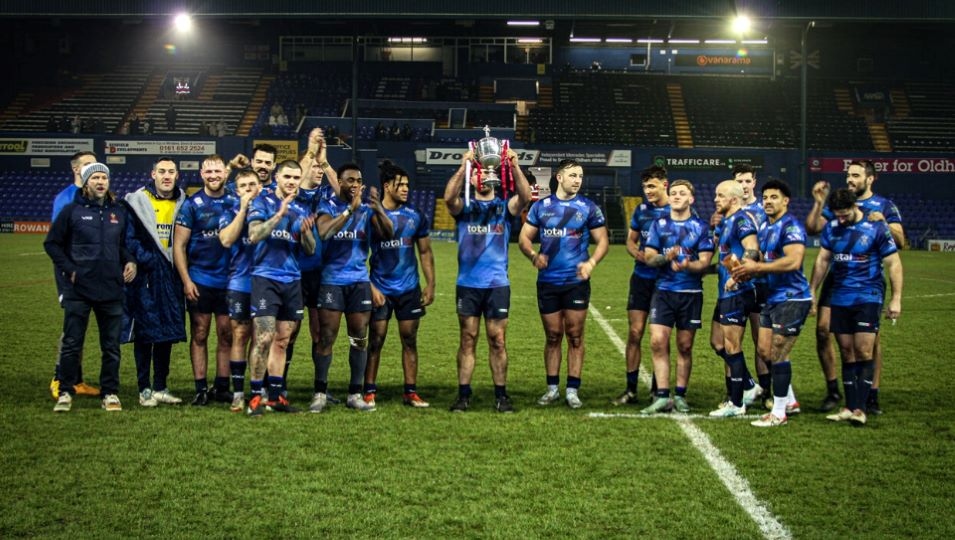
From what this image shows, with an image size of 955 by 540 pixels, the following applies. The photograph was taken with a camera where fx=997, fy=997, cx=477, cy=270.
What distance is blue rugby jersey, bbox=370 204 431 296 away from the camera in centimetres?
891

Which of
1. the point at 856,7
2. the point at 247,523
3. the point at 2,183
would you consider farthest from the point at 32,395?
the point at 2,183

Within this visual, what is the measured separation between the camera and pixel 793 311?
8297mm

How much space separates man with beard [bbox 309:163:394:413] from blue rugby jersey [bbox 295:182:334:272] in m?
0.09

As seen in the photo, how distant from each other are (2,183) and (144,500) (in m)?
42.8

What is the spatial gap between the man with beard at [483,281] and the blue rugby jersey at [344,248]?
0.80m

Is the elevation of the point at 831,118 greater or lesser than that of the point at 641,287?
greater

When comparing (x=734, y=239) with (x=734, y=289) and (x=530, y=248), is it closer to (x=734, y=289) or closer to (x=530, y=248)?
(x=734, y=289)

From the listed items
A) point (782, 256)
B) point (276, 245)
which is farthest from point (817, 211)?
point (276, 245)

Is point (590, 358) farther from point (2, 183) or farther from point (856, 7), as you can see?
point (2, 183)

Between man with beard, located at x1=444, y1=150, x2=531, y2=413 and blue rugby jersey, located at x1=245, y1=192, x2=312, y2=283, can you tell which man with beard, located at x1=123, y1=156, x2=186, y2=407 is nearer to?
blue rugby jersey, located at x1=245, y1=192, x2=312, y2=283

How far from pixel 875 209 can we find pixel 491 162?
352cm

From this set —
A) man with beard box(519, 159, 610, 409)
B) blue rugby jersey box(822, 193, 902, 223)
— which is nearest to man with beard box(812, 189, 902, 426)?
blue rugby jersey box(822, 193, 902, 223)

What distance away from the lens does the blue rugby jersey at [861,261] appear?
8.45 meters

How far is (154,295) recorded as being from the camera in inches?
356
